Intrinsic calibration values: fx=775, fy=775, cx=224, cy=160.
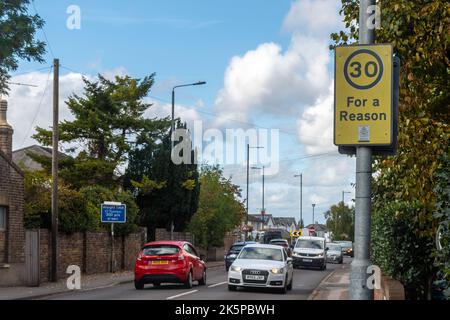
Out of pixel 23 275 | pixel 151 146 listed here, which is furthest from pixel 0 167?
pixel 151 146

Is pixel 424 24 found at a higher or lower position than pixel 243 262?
higher

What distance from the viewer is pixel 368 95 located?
770cm

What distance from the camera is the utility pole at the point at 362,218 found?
25.2 ft

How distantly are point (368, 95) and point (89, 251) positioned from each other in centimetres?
2828

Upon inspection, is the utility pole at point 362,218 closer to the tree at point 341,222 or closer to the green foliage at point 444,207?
the green foliage at point 444,207

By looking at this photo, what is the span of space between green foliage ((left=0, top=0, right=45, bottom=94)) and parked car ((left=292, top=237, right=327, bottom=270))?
2348 centimetres

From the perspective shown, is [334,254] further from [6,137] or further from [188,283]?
[188,283]

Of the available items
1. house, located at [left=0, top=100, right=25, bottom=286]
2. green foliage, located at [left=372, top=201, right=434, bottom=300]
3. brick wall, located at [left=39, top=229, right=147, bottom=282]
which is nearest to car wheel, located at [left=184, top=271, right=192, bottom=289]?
house, located at [left=0, top=100, right=25, bottom=286]

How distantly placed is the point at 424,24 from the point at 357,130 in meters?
5.39

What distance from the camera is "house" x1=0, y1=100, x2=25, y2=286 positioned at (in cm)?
2662

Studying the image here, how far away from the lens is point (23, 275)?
27.2m

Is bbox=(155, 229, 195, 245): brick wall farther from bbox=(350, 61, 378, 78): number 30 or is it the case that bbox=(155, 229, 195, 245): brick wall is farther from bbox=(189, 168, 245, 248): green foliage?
bbox=(350, 61, 378, 78): number 30

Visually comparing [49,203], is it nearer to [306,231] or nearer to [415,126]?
[415,126]
